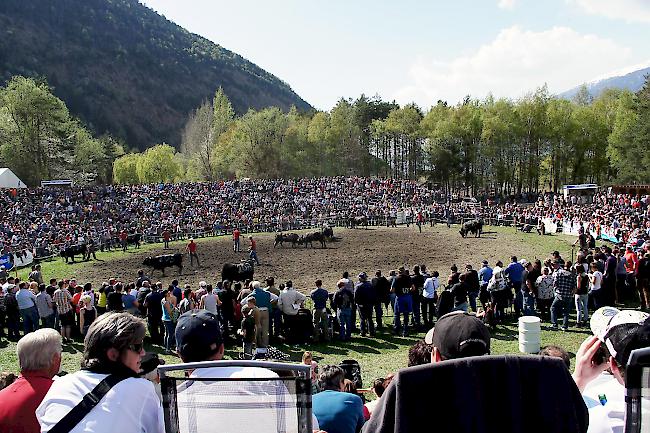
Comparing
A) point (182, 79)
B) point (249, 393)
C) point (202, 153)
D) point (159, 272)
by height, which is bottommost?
point (159, 272)

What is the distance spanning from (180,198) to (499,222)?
2467 cm

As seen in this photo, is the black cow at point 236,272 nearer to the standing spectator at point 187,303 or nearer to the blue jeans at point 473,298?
the standing spectator at point 187,303

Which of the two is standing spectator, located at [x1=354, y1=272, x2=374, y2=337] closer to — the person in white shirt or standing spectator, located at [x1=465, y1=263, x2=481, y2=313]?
standing spectator, located at [x1=465, y1=263, x2=481, y2=313]

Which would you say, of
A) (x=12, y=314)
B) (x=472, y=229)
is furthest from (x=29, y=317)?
(x=472, y=229)

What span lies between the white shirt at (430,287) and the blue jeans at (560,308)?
2774mm

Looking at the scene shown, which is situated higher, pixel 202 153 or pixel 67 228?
pixel 202 153

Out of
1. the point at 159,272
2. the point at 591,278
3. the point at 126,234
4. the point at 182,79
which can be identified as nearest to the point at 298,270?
the point at 159,272

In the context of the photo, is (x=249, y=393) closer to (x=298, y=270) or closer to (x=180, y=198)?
(x=298, y=270)

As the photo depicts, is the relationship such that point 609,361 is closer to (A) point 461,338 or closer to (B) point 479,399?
(A) point 461,338

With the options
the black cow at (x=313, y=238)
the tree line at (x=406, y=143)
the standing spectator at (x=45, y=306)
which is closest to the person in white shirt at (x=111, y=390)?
the standing spectator at (x=45, y=306)

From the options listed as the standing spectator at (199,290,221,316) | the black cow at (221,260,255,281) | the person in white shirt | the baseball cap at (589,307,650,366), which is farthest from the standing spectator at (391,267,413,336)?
the person in white shirt

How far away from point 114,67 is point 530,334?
168 metres

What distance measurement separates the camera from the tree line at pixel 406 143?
54.9m

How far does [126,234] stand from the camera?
1288 inches
